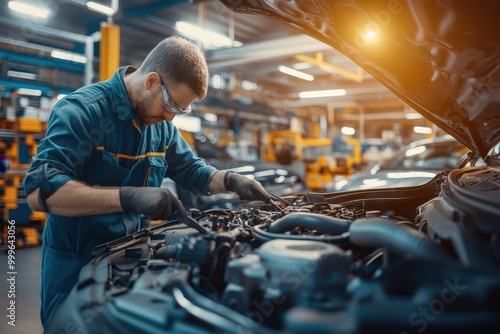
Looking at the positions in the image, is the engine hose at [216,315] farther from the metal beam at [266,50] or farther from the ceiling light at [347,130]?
the ceiling light at [347,130]

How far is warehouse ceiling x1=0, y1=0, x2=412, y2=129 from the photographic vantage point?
6.67 metres

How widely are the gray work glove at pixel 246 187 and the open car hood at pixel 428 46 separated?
775 millimetres

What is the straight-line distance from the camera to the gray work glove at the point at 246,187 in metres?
2.01

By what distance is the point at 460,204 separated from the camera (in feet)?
3.93

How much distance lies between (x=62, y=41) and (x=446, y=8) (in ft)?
35.5

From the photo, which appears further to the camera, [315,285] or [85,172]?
[85,172]

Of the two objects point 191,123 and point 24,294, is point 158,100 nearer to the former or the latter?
point 24,294

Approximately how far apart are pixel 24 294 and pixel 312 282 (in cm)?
334

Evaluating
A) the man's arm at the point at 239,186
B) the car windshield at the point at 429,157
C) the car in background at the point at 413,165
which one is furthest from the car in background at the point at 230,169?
the man's arm at the point at 239,186

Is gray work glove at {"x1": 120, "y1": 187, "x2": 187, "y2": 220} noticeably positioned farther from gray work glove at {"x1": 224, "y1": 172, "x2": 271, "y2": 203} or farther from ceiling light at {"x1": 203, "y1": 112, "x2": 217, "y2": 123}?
ceiling light at {"x1": 203, "y1": 112, "x2": 217, "y2": 123}

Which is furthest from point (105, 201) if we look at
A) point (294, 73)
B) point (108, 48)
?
point (294, 73)

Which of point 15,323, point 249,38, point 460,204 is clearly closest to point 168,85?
point 460,204

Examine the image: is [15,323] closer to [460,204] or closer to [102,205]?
[102,205]

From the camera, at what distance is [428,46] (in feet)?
5.09
